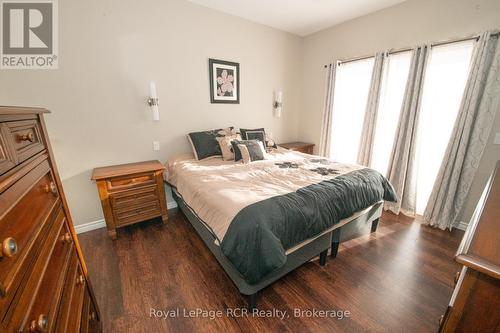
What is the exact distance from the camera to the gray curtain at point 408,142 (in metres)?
2.45

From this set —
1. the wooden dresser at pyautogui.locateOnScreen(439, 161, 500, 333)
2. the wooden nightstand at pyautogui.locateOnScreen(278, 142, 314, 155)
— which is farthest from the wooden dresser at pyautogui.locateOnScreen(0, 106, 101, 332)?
the wooden nightstand at pyautogui.locateOnScreen(278, 142, 314, 155)

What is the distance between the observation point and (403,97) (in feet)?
8.56

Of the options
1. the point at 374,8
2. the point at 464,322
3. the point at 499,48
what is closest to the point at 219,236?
the point at 464,322

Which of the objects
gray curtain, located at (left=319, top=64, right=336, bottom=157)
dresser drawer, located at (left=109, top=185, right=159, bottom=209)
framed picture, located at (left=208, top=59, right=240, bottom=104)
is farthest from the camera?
gray curtain, located at (left=319, top=64, right=336, bottom=157)

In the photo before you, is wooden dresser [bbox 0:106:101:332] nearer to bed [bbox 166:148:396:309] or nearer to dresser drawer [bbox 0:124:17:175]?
dresser drawer [bbox 0:124:17:175]

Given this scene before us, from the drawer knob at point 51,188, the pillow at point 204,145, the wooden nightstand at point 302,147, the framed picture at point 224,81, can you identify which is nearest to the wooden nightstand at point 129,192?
the pillow at point 204,145

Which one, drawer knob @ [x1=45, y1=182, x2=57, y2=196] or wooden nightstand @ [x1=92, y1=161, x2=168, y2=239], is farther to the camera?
wooden nightstand @ [x1=92, y1=161, x2=168, y2=239]

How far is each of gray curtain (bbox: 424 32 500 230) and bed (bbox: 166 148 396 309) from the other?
29.9 inches

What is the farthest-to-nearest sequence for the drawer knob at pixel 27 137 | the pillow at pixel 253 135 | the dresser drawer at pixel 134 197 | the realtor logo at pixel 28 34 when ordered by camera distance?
1. the pillow at pixel 253 135
2. the dresser drawer at pixel 134 197
3. the realtor logo at pixel 28 34
4. the drawer knob at pixel 27 137

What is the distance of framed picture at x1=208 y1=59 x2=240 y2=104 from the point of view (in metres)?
2.92

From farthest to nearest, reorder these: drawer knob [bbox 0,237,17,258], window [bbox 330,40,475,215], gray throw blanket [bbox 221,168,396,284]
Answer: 1. window [bbox 330,40,475,215]
2. gray throw blanket [bbox 221,168,396,284]
3. drawer knob [bbox 0,237,17,258]

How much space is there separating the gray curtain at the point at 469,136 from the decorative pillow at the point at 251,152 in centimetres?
215

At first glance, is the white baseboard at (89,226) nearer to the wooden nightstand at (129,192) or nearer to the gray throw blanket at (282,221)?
the wooden nightstand at (129,192)

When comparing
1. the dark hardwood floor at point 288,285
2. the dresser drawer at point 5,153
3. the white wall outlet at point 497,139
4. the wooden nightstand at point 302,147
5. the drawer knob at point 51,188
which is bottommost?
the dark hardwood floor at point 288,285
